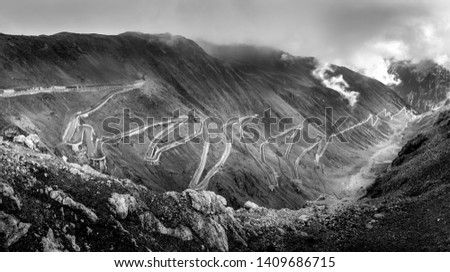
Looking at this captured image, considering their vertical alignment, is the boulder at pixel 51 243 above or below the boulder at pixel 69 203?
below

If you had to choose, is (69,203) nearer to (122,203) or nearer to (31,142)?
(122,203)

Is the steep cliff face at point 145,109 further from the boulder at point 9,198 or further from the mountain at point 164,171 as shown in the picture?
the boulder at point 9,198

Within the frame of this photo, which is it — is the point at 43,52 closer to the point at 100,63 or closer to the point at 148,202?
the point at 100,63

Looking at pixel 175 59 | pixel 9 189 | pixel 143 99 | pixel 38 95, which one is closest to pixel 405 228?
pixel 9 189

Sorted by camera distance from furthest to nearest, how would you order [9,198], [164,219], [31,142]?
[31,142]
[164,219]
[9,198]

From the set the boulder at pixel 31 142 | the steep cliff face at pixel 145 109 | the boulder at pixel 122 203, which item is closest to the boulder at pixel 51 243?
the boulder at pixel 122 203

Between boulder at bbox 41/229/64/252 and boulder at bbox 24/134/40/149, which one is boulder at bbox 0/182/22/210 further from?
boulder at bbox 24/134/40/149

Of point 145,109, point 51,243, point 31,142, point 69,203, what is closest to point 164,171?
point 145,109

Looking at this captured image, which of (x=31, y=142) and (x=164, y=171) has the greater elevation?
(x=31, y=142)
